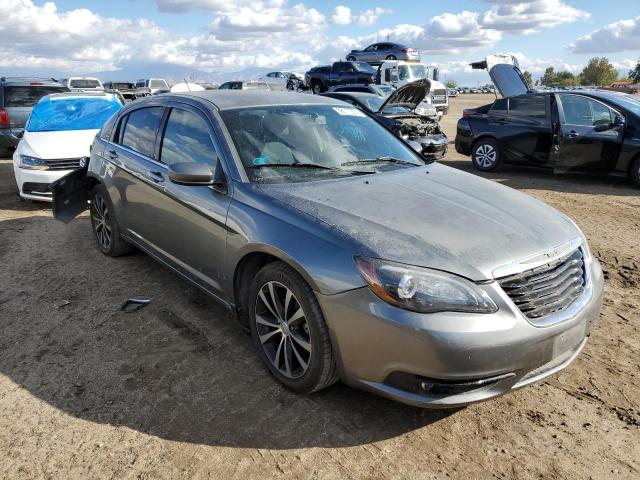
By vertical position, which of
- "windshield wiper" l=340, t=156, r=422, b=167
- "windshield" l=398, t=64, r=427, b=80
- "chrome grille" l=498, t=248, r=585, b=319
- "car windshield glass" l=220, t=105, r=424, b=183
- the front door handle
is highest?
"windshield" l=398, t=64, r=427, b=80

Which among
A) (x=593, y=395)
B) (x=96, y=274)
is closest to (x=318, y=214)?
(x=593, y=395)

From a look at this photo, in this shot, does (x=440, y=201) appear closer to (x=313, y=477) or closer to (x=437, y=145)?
(x=313, y=477)

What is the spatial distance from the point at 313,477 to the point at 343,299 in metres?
0.83

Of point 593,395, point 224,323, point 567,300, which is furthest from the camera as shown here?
point 224,323

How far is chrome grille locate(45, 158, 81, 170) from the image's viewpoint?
281 inches

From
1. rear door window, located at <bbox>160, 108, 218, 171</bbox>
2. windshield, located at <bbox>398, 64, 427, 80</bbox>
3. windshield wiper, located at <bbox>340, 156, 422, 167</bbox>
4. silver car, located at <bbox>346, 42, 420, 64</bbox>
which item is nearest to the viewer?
rear door window, located at <bbox>160, 108, 218, 171</bbox>

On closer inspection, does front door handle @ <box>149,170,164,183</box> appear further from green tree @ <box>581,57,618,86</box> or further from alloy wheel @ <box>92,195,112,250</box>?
green tree @ <box>581,57,618,86</box>

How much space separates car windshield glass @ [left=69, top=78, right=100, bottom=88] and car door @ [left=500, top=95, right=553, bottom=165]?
66.6 feet

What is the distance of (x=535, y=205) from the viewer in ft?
10.7

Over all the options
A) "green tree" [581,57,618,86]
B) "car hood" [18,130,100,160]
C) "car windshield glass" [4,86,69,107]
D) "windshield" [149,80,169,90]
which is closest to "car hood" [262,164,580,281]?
"car hood" [18,130,100,160]

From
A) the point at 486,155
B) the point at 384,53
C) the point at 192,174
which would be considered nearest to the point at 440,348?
the point at 192,174

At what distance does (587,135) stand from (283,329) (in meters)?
7.82

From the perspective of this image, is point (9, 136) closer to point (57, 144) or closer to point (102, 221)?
point (57, 144)

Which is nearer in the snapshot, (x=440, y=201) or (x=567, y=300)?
(x=567, y=300)
